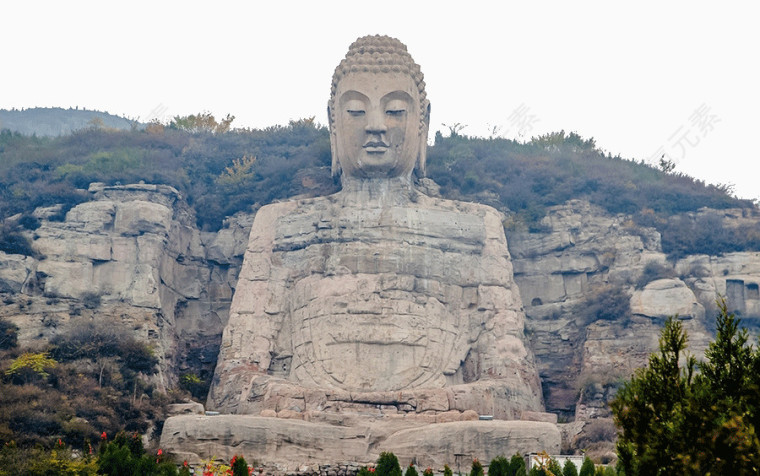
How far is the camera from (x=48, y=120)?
61125 mm

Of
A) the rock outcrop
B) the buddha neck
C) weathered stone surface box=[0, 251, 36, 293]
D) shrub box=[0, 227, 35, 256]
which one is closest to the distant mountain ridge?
the rock outcrop

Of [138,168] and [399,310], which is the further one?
[138,168]

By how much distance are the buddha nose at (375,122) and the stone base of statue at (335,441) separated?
7.20m

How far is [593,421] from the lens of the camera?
23422mm

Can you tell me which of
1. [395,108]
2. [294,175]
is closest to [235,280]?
[294,175]

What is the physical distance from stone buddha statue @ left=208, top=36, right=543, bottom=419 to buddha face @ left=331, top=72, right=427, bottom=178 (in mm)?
28

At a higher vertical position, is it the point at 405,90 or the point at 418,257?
the point at 405,90

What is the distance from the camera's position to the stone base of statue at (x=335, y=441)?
1981 centimetres

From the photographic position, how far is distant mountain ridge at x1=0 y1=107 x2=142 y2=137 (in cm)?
5922

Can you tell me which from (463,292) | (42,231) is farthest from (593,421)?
(42,231)

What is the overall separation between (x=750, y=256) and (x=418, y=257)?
8.44 metres

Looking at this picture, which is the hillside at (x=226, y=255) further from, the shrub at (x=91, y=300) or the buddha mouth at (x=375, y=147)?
the buddha mouth at (x=375, y=147)

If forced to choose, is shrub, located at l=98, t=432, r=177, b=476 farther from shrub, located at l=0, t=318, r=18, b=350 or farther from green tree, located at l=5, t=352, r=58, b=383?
shrub, located at l=0, t=318, r=18, b=350

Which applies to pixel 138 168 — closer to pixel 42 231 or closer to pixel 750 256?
pixel 42 231
